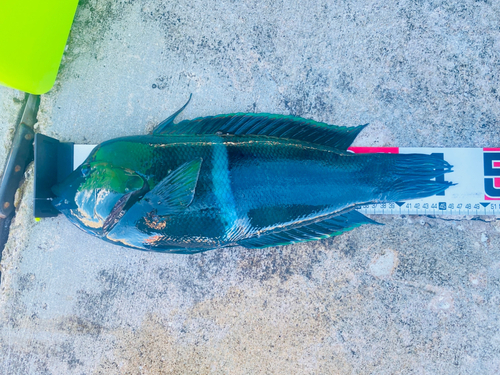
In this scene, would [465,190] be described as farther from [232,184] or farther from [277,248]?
[232,184]

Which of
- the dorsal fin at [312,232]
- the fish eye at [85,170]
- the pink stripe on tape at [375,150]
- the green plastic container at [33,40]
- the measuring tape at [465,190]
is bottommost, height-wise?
the measuring tape at [465,190]

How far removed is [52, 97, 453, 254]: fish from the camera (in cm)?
162

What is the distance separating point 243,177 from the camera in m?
1.68

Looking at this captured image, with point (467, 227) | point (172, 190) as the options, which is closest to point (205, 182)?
point (172, 190)

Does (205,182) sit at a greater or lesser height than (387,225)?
greater

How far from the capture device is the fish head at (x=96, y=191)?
1.62m

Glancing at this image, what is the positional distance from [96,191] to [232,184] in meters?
0.68

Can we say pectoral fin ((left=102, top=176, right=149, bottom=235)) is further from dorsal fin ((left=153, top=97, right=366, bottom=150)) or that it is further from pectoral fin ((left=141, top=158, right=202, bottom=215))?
dorsal fin ((left=153, top=97, right=366, bottom=150))

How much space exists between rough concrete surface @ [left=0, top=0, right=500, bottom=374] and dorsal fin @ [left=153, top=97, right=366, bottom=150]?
1.48 ft

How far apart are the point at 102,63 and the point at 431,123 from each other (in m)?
2.30

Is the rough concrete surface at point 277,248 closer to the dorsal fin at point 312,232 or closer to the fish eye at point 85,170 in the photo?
the dorsal fin at point 312,232

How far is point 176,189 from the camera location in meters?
1.55

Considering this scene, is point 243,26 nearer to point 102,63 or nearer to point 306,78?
point 306,78

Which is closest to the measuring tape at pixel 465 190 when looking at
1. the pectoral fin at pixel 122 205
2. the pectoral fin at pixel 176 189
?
the pectoral fin at pixel 176 189
